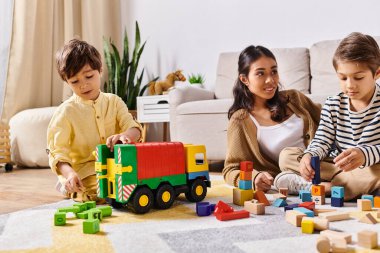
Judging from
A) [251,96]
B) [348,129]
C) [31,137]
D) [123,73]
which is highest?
[123,73]

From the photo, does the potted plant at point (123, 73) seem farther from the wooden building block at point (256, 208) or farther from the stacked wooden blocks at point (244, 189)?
the wooden building block at point (256, 208)

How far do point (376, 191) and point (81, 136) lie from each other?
1110 millimetres

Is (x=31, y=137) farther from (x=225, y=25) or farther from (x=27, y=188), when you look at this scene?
(x=225, y=25)

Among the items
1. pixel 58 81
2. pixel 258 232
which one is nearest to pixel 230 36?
pixel 58 81

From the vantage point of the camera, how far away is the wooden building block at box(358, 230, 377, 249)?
3.23 feet

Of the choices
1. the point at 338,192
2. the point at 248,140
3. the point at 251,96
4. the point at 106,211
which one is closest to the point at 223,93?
the point at 251,96

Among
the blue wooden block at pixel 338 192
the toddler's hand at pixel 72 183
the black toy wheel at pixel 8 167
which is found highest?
the toddler's hand at pixel 72 183

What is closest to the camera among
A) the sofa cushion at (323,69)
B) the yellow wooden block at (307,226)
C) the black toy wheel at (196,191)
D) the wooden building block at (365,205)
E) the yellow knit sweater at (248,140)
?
the yellow wooden block at (307,226)

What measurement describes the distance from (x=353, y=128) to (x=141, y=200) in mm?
800

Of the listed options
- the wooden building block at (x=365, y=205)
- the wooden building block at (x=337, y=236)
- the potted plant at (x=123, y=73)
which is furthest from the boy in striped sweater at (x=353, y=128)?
the potted plant at (x=123, y=73)

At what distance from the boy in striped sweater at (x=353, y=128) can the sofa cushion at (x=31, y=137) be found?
7.02ft

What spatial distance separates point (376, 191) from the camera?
157cm

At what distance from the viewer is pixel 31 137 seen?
331 cm

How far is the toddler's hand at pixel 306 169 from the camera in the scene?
156 cm
